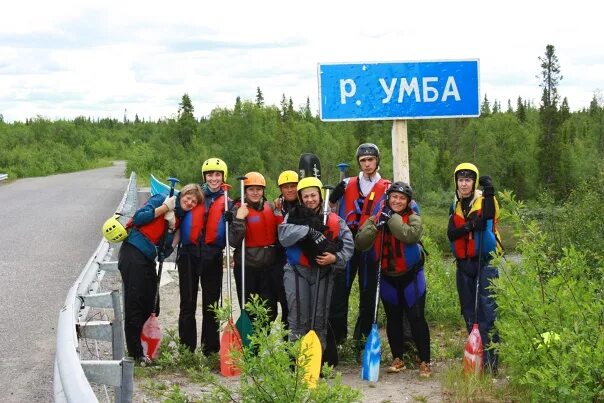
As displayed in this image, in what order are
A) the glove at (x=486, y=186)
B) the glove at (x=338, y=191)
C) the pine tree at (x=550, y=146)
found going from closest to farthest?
the glove at (x=486, y=186)
the glove at (x=338, y=191)
the pine tree at (x=550, y=146)

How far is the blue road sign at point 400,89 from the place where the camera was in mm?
7480

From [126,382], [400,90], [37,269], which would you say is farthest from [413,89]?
[37,269]

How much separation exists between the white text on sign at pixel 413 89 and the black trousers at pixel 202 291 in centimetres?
208

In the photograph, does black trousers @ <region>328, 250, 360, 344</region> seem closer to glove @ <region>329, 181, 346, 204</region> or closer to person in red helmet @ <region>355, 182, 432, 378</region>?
person in red helmet @ <region>355, 182, 432, 378</region>

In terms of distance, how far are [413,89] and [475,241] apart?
1.94 metres

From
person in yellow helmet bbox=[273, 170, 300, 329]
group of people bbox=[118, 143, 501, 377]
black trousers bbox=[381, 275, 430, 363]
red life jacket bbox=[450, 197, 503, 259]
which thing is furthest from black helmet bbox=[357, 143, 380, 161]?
black trousers bbox=[381, 275, 430, 363]

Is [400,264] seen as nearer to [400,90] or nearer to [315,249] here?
[315,249]

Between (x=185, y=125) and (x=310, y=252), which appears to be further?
(x=185, y=125)

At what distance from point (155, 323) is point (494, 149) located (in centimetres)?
5791

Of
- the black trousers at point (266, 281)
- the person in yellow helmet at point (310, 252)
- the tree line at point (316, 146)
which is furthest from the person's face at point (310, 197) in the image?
the tree line at point (316, 146)

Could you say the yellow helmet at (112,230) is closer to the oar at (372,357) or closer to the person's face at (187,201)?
the person's face at (187,201)

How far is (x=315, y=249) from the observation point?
20.4 feet

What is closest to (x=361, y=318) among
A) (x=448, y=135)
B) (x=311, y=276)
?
(x=311, y=276)

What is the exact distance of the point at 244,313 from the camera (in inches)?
259
